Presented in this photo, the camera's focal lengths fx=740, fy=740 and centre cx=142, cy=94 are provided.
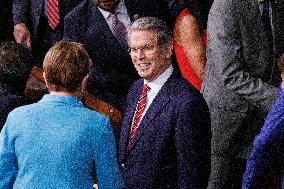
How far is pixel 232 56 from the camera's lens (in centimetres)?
442

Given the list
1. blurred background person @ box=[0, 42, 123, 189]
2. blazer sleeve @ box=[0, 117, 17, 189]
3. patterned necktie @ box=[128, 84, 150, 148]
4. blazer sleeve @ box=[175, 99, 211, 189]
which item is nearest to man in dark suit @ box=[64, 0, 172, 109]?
patterned necktie @ box=[128, 84, 150, 148]

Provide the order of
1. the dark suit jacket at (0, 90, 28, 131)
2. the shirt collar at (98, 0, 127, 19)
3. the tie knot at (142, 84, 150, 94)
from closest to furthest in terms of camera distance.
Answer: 1. the dark suit jacket at (0, 90, 28, 131)
2. the tie knot at (142, 84, 150, 94)
3. the shirt collar at (98, 0, 127, 19)

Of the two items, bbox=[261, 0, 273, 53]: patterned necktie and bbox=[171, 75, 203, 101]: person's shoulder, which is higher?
bbox=[261, 0, 273, 53]: patterned necktie

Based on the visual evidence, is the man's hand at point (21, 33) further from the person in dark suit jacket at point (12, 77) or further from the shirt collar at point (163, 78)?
the shirt collar at point (163, 78)

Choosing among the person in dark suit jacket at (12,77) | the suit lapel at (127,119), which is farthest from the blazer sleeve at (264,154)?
the person in dark suit jacket at (12,77)

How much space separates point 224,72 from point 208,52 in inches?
7.7

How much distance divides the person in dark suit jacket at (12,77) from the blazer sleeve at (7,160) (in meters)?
0.51

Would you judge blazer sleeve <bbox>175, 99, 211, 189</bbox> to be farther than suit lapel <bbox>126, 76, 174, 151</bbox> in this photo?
No

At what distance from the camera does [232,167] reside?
4.86 m

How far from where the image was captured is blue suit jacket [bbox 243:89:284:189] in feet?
12.5

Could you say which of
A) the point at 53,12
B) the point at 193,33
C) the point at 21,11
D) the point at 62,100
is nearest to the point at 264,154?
the point at 62,100

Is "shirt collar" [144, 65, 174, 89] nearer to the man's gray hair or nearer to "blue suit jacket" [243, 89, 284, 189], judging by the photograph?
the man's gray hair

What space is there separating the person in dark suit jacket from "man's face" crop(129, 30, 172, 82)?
22.7 inches

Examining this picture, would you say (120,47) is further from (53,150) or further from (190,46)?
(53,150)
